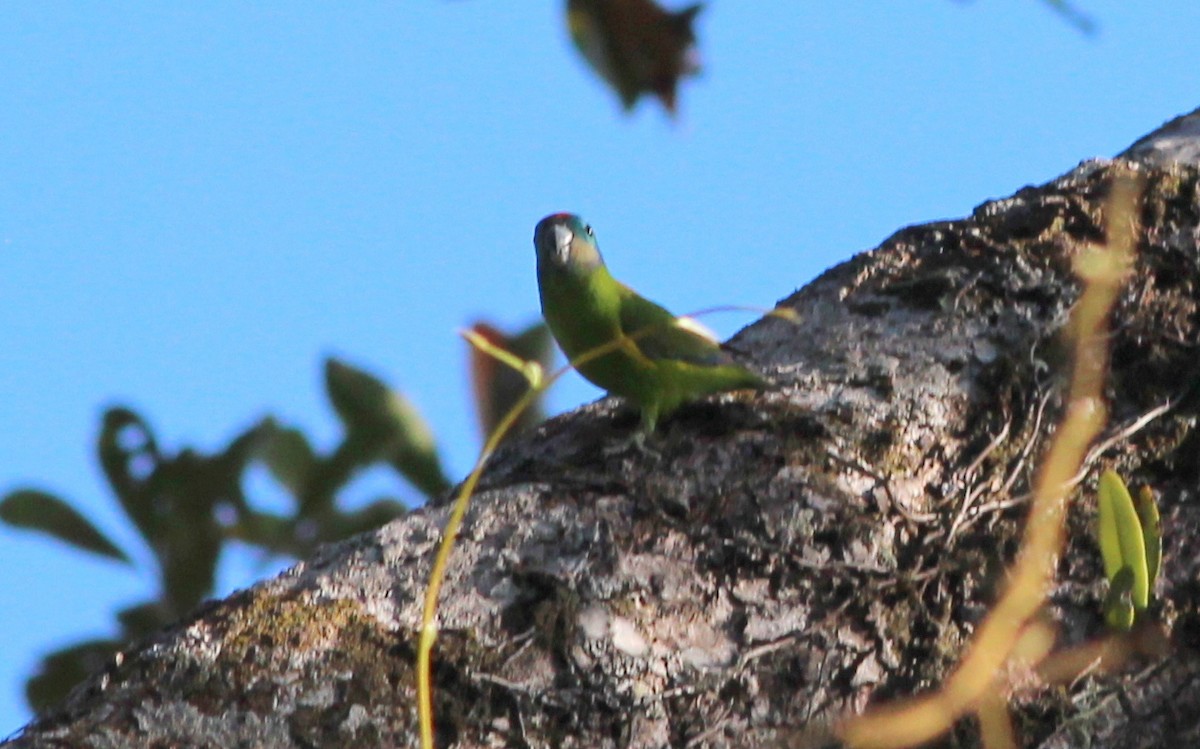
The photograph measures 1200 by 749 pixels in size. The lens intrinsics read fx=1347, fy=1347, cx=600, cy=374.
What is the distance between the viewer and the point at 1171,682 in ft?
6.92

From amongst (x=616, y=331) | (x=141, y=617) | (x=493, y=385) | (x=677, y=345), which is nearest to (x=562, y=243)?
(x=616, y=331)

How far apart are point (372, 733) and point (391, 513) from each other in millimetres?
1455

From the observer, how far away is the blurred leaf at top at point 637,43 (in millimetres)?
1658

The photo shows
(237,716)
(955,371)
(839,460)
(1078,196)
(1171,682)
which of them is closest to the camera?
(237,716)

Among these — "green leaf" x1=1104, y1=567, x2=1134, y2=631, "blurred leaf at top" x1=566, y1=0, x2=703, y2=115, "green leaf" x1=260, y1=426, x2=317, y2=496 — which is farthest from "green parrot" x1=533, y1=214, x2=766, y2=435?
"blurred leaf at top" x1=566, y1=0, x2=703, y2=115

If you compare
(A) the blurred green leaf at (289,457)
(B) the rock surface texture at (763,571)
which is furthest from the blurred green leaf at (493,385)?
(A) the blurred green leaf at (289,457)

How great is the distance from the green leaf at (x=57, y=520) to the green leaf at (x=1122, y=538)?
2050mm

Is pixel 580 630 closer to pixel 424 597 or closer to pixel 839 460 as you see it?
pixel 424 597

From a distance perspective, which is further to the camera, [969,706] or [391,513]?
[391,513]

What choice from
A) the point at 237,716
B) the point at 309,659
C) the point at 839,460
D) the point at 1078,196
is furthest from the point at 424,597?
the point at 1078,196

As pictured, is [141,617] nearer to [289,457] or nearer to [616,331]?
[289,457]

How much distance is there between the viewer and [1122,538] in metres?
2.05

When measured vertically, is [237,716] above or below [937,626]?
above

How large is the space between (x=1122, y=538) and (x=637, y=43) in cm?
106
